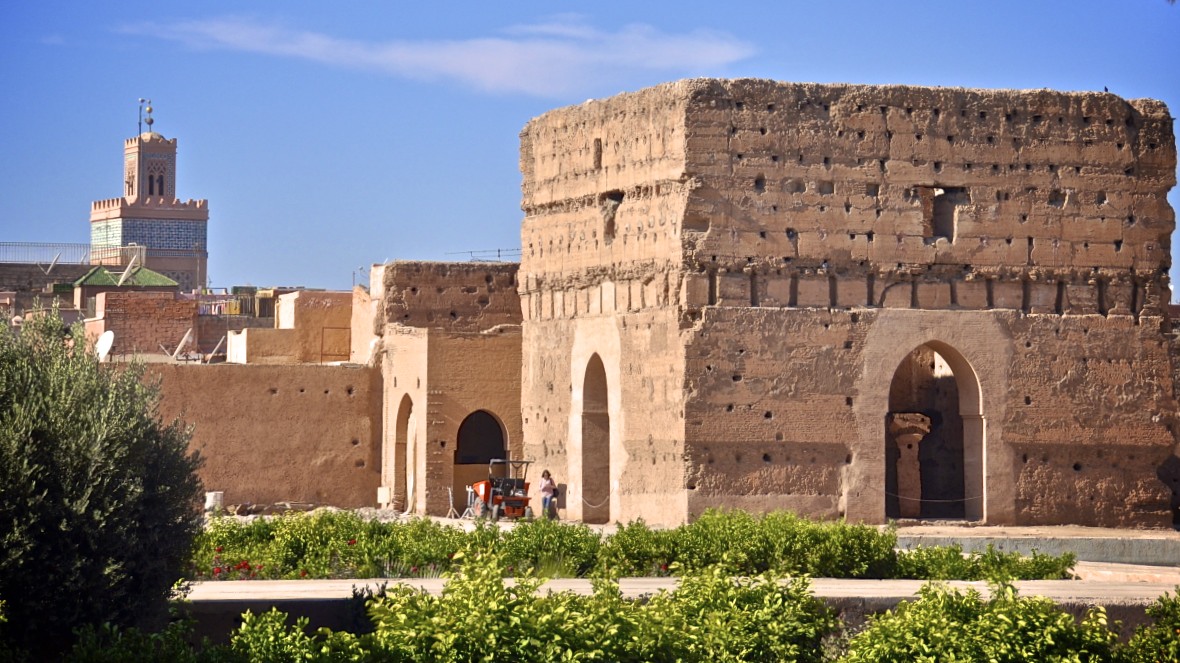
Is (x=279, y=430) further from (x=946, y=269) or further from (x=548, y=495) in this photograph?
(x=946, y=269)

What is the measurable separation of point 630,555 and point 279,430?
1188 centimetres

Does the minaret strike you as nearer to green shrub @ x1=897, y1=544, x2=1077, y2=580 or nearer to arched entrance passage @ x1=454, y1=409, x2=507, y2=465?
arched entrance passage @ x1=454, y1=409, x2=507, y2=465

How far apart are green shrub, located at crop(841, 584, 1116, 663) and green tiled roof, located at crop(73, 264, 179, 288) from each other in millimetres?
36461

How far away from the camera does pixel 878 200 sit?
23.8 m

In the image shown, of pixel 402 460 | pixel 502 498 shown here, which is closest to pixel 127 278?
pixel 402 460

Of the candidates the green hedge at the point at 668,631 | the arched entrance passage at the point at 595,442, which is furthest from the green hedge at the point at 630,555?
the arched entrance passage at the point at 595,442

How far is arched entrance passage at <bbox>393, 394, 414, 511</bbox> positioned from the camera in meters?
28.5

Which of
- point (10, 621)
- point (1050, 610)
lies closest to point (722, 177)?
point (1050, 610)

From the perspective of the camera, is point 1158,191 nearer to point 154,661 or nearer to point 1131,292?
point 1131,292

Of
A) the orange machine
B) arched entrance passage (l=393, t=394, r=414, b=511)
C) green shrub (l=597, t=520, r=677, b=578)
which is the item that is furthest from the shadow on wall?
green shrub (l=597, t=520, r=677, b=578)

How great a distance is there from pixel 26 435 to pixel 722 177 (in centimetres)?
1275

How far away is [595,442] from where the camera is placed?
2566cm

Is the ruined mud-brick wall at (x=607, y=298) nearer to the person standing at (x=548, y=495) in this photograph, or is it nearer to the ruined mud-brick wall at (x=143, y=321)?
the person standing at (x=548, y=495)

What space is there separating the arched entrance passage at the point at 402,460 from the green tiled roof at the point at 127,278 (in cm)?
1954
